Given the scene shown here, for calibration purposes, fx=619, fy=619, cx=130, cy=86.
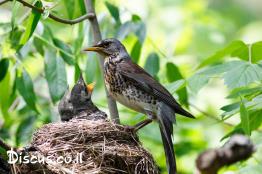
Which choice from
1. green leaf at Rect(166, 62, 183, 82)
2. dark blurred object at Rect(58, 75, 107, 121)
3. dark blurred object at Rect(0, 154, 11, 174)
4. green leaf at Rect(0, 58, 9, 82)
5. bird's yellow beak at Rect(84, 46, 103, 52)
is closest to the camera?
dark blurred object at Rect(0, 154, 11, 174)

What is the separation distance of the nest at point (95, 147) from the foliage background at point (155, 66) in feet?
1.05

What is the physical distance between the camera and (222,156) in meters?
2.38

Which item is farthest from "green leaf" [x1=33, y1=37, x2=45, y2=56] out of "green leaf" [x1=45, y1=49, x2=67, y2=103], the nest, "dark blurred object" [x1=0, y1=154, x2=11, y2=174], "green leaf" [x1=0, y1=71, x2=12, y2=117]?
"dark blurred object" [x1=0, y1=154, x2=11, y2=174]

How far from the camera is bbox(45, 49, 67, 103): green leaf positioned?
556 centimetres

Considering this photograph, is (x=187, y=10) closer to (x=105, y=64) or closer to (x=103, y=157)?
(x=105, y=64)

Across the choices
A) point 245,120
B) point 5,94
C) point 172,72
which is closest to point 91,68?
point 172,72

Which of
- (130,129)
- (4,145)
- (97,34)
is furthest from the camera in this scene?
(97,34)

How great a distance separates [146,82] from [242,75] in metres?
1.46

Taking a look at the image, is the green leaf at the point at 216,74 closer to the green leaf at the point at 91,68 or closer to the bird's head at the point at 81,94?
the green leaf at the point at 91,68

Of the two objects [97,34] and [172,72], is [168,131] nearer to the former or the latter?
[172,72]

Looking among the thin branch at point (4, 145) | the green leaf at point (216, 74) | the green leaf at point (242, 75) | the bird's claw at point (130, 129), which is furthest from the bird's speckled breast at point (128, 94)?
the thin branch at point (4, 145)

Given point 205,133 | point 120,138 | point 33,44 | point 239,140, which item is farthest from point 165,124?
point 239,140

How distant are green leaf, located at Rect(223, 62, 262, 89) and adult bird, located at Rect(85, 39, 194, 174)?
836mm

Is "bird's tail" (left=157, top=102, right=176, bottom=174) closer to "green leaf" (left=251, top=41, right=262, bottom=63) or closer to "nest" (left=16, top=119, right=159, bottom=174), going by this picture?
"nest" (left=16, top=119, right=159, bottom=174)
